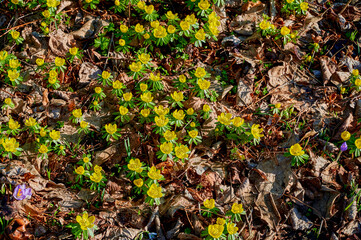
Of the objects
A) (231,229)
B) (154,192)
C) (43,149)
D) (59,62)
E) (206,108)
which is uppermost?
(59,62)

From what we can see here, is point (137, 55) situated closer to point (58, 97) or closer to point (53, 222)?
point (58, 97)

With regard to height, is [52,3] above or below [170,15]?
above

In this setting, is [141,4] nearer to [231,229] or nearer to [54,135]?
[54,135]

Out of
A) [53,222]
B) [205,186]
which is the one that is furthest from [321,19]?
[53,222]

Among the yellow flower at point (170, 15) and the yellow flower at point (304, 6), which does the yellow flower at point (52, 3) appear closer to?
the yellow flower at point (170, 15)

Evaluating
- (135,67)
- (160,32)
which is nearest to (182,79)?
(135,67)

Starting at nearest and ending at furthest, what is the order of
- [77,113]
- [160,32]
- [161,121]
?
1. [161,121]
2. [77,113]
3. [160,32]

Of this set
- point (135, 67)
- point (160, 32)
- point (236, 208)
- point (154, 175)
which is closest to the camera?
point (236, 208)

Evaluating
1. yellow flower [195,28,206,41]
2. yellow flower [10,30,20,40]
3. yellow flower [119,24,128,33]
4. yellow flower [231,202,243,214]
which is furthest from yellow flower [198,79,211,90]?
yellow flower [10,30,20,40]
